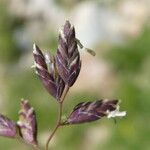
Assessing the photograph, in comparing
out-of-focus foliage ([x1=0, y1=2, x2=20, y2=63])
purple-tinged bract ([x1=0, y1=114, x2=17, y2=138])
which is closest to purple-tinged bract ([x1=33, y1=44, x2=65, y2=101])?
purple-tinged bract ([x1=0, y1=114, x2=17, y2=138])

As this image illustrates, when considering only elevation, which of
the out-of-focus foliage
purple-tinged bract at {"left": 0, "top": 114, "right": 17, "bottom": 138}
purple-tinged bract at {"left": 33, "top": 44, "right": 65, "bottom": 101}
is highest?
purple-tinged bract at {"left": 33, "top": 44, "right": 65, "bottom": 101}

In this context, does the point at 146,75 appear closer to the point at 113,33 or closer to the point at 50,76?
the point at 113,33

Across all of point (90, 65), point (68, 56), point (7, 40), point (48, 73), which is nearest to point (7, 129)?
point (48, 73)

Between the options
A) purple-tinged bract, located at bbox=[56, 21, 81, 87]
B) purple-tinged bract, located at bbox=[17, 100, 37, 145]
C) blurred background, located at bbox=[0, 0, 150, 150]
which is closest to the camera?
purple-tinged bract, located at bbox=[56, 21, 81, 87]

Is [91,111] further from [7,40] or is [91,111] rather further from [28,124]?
[7,40]

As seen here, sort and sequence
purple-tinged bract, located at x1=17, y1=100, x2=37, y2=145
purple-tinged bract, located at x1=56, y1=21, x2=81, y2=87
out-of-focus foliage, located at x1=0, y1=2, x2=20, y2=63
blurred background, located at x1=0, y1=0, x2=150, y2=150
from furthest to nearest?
1. out-of-focus foliage, located at x1=0, y1=2, x2=20, y2=63
2. blurred background, located at x1=0, y1=0, x2=150, y2=150
3. purple-tinged bract, located at x1=17, y1=100, x2=37, y2=145
4. purple-tinged bract, located at x1=56, y1=21, x2=81, y2=87

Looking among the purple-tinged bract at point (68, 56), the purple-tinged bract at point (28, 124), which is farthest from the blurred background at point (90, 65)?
the purple-tinged bract at point (68, 56)

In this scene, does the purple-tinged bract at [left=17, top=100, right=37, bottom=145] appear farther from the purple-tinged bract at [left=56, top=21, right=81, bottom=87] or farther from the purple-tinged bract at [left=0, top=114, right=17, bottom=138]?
the purple-tinged bract at [left=56, top=21, right=81, bottom=87]
